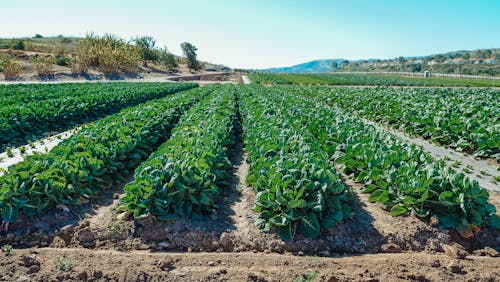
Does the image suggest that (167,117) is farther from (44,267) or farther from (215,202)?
(44,267)

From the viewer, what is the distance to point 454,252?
441 cm

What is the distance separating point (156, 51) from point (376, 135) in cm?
7457

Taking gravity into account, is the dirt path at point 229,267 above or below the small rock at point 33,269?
below

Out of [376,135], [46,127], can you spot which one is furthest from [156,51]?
[376,135]

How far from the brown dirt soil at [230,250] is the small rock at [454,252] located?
11 mm

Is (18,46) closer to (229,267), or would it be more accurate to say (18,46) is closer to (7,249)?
(7,249)

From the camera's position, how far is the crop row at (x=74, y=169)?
487 centimetres

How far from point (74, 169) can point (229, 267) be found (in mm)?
2999

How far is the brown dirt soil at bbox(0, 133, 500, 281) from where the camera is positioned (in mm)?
3895

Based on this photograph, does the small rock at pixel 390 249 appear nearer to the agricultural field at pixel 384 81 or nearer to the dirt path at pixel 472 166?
the dirt path at pixel 472 166

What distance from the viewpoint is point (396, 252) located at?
15.0 ft

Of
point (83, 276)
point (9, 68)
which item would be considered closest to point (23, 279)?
point (83, 276)

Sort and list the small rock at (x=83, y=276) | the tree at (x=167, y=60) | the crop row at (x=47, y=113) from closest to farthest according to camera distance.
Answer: the small rock at (x=83, y=276) → the crop row at (x=47, y=113) → the tree at (x=167, y=60)

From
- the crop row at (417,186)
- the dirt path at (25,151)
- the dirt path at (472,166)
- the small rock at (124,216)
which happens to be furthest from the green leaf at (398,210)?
the dirt path at (25,151)
